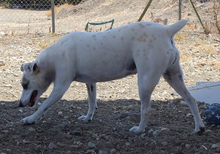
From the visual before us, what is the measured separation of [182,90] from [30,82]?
1925mm

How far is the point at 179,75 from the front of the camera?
12.7ft

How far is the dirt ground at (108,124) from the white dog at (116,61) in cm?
24

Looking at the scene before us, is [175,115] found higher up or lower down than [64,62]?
lower down

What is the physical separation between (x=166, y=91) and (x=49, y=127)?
105 inches

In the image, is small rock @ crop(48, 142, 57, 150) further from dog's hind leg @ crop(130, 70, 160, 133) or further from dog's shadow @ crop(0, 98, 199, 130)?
dog's hind leg @ crop(130, 70, 160, 133)

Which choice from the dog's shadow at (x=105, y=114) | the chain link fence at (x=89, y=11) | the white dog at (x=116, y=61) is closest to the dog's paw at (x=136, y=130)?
the white dog at (x=116, y=61)

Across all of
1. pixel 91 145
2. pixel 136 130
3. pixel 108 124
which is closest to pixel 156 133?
pixel 136 130

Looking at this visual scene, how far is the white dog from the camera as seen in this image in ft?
11.7

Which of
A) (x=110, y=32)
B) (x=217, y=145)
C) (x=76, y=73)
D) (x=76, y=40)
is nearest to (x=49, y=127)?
(x=76, y=73)

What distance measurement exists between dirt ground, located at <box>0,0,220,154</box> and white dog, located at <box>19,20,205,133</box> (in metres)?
0.24

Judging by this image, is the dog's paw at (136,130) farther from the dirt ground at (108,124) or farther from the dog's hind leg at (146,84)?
the dog's hind leg at (146,84)

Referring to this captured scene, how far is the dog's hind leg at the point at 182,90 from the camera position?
12.4 feet

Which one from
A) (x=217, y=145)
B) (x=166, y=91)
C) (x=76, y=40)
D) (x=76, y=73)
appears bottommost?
(x=166, y=91)

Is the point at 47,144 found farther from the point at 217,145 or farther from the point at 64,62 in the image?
the point at 217,145
